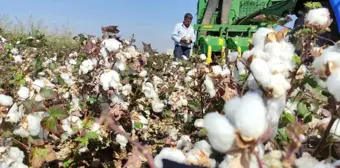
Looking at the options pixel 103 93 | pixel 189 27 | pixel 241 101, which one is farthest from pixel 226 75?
pixel 189 27

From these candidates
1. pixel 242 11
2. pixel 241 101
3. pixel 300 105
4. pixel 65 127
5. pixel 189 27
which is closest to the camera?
pixel 241 101

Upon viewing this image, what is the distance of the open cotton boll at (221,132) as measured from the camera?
26.9 inches

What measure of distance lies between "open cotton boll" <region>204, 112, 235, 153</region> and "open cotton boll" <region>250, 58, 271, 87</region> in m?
0.22

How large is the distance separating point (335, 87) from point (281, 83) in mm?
110

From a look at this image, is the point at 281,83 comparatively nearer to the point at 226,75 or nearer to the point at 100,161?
the point at 226,75

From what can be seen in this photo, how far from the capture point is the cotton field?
27.9 inches

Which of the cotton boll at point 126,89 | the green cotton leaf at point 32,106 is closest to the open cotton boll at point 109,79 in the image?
the cotton boll at point 126,89

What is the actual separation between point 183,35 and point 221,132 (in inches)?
332

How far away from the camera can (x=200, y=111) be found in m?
2.31

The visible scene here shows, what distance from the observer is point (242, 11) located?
38.0ft

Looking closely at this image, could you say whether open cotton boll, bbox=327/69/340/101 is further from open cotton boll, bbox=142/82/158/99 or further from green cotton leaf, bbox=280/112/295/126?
open cotton boll, bbox=142/82/158/99

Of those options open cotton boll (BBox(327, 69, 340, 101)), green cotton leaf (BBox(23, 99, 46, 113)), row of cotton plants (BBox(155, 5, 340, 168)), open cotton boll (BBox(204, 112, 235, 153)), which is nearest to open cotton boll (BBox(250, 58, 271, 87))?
row of cotton plants (BBox(155, 5, 340, 168))

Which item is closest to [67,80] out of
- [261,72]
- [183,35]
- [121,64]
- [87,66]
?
[87,66]

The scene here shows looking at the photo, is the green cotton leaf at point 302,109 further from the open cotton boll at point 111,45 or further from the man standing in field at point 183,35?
the man standing in field at point 183,35
